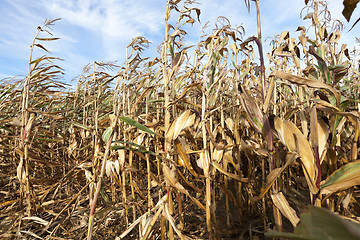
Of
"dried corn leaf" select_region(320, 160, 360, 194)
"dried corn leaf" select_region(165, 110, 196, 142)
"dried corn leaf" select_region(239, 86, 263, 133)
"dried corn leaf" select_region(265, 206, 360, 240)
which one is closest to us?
"dried corn leaf" select_region(265, 206, 360, 240)

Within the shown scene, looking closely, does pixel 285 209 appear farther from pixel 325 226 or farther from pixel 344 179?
pixel 325 226

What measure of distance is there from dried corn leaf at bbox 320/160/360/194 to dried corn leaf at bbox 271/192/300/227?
137 millimetres

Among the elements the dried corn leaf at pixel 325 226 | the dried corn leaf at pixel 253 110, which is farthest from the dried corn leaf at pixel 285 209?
the dried corn leaf at pixel 325 226

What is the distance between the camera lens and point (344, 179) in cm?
87

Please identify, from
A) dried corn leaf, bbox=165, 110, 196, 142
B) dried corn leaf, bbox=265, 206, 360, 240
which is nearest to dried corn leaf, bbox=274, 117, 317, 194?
dried corn leaf, bbox=165, 110, 196, 142

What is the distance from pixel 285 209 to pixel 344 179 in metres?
0.24

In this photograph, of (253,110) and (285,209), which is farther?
(253,110)

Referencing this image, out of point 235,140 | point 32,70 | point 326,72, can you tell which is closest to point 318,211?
point 326,72

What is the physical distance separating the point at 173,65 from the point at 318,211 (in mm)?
1147

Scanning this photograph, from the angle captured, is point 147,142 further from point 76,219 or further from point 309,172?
point 309,172

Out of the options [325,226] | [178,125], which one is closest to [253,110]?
[178,125]

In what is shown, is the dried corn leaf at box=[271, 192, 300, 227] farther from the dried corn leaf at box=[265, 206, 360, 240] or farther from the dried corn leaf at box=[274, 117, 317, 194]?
the dried corn leaf at box=[265, 206, 360, 240]

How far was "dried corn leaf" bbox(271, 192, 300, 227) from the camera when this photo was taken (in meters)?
0.92

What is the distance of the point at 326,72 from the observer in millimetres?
1157
